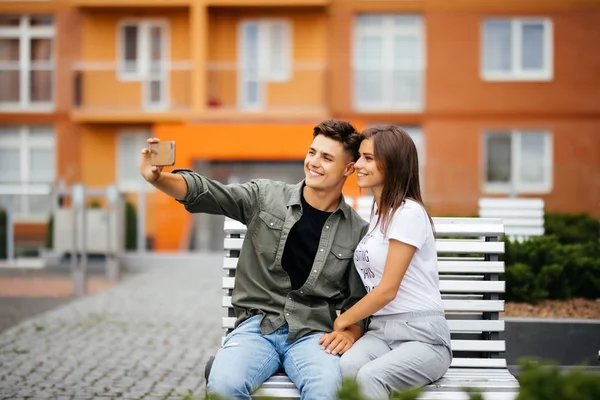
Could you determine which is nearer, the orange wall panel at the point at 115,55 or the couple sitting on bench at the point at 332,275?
the couple sitting on bench at the point at 332,275

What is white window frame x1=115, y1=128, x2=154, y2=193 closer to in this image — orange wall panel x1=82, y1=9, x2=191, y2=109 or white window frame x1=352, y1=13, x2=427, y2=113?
orange wall panel x1=82, y1=9, x2=191, y2=109

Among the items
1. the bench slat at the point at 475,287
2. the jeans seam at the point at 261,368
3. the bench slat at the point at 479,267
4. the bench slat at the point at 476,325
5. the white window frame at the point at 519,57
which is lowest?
the jeans seam at the point at 261,368

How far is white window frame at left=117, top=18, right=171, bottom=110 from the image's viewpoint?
89.7ft

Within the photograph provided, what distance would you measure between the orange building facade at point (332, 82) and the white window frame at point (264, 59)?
4 centimetres

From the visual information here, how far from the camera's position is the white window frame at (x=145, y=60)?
2734 centimetres

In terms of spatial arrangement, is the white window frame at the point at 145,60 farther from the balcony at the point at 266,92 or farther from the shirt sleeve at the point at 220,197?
the shirt sleeve at the point at 220,197

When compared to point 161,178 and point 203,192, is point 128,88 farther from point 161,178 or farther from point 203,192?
point 161,178

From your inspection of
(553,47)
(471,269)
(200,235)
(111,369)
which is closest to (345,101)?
(553,47)

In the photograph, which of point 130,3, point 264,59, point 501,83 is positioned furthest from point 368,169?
point 264,59

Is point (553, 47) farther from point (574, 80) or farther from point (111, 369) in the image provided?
point (111, 369)

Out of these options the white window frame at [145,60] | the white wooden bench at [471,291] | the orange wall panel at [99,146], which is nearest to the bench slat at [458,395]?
the white wooden bench at [471,291]

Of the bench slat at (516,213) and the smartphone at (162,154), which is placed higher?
the smartphone at (162,154)

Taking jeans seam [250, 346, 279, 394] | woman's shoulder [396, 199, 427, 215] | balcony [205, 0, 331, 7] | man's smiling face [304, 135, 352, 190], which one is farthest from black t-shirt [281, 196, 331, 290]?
balcony [205, 0, 331, 7]

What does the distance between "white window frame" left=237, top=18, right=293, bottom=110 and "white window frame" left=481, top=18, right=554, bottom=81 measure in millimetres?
5457
